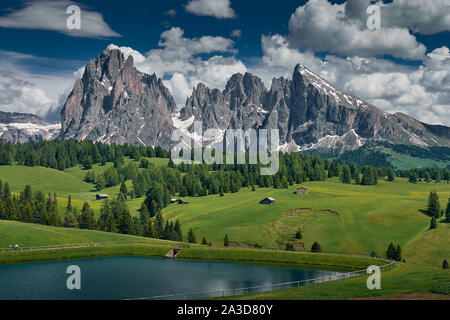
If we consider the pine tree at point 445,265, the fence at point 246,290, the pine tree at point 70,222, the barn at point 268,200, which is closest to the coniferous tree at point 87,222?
the pine tree at point 70,222

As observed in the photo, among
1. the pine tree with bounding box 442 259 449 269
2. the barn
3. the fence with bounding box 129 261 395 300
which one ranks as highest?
the barn

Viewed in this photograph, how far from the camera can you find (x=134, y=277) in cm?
8119

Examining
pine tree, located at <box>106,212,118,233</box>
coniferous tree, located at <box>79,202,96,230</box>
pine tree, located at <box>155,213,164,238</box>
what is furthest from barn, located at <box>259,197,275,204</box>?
coniferous tree, located at <box>79,202,96,230</box>

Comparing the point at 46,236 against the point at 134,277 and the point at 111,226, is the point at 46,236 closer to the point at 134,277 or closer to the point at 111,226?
the point at 111,226

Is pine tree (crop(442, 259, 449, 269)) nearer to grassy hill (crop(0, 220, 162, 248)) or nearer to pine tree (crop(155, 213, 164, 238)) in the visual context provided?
grassy hill (crop(0, 220, 162, 248))

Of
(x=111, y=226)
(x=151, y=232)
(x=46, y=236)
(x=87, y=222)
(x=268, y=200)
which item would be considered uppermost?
(x=268, y=200)

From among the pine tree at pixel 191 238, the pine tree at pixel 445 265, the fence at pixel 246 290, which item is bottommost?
the pine tree at pixel 445 265

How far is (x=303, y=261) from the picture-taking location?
105875 millimetres

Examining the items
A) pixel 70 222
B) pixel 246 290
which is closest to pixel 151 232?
pixel 70 222

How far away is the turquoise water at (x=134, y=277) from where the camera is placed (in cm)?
6681

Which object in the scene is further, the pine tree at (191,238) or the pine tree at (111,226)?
the pine tree at (111,226)

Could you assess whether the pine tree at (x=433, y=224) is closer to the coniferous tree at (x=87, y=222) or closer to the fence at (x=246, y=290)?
the fence at (x=246, y=290)

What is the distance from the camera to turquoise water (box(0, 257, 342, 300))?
66.8m
